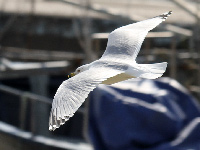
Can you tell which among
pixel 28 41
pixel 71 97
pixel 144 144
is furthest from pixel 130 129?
pixel 28 41

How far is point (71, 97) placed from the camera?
2.16m

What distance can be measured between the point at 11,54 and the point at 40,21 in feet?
5.04

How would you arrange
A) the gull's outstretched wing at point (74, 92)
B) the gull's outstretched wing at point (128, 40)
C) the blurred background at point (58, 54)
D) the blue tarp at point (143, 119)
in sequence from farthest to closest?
the blurred background at point (58, 54) < the blue tarp at point (143, 119) < the gull's outstretched wing at point (128, 40) < the gull's outstretched wing at point (74, 92)

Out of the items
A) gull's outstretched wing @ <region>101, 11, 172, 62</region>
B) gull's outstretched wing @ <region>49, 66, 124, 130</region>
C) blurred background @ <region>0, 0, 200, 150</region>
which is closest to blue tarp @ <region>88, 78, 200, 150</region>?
blurred background @ <region>0, 0, 200, 150</region>

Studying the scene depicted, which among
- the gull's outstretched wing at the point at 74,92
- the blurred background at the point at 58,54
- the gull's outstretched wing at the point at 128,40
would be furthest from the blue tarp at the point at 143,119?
the gull's outstretched wing at the point at 74,92

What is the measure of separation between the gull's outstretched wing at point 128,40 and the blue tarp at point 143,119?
15.2 inches

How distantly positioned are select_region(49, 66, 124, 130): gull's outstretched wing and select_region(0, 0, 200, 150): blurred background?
43.5 inches

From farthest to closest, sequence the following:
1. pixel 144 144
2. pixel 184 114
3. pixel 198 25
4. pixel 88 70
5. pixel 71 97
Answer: pixel 198 25
pixel 184 114
pixel 144 144
pixel 88 70
pixel 71 97

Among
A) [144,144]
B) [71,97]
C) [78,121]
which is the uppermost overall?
[71,97]

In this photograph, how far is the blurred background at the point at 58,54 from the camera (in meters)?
4.27

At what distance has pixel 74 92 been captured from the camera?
220 cm

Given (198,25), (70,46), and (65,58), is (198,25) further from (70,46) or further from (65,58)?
(70,46)

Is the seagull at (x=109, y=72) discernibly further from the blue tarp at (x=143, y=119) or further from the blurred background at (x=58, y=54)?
the blurred background at (x=58, y=54)

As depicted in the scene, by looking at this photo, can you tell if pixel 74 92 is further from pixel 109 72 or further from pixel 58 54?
pixel 58 54
